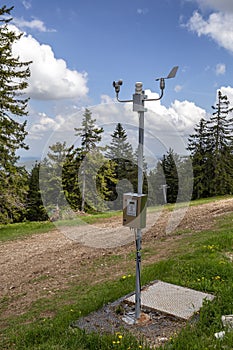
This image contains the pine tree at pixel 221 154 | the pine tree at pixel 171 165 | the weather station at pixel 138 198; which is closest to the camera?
the weather station at pixel 138 198

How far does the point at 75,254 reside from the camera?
28.4ft

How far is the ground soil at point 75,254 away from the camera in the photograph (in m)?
6.17

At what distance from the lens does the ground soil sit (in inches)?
243

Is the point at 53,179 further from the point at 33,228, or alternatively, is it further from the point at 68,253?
the point at 68,253

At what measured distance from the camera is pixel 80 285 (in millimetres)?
5977

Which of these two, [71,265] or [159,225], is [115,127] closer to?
[71,265]

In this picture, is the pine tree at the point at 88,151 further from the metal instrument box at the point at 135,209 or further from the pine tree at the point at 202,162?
the pine tree at the point at 202,162

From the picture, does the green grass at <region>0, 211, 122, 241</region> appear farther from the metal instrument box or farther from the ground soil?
the metal instrument box

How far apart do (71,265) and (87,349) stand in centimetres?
422

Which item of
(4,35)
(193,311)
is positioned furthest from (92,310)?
(4,35)

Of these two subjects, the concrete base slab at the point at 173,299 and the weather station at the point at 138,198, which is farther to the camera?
the concrete base slab at the point at 173,299

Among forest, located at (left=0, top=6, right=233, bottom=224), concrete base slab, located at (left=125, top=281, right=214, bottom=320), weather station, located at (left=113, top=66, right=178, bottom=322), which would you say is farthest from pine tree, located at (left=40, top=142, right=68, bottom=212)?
weather station, located at (left=113, top=66, right=178, bottom=322)

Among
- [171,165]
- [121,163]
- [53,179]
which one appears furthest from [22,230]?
[171,165]

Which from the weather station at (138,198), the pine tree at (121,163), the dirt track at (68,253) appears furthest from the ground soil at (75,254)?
the pine tree at (121,163)
